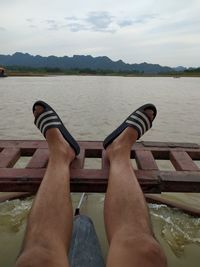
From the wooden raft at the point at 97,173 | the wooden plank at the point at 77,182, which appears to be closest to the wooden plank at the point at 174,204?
the wooden raft at the point at 97,173

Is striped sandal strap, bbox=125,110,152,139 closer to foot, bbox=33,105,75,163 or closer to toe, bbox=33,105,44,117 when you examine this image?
foot, bbox=33,105,75,163

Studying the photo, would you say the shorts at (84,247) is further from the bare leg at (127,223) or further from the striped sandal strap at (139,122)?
the striped sandal strap at (139,122)

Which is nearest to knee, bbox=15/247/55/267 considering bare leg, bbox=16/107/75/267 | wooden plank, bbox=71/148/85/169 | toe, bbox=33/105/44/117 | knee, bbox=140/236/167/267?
bare leg, bbox=16/107/75/267

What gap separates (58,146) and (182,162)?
40.8 inches

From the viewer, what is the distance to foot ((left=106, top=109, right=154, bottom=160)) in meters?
2.39

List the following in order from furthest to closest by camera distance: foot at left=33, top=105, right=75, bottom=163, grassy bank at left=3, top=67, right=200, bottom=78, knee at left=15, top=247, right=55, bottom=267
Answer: grassy bank at left=3, top=67, right=200, bottom=78 < foot at left=33, top=105, right=75, bottom=163 < knee at left=15, top=247, right=55, bottom=267

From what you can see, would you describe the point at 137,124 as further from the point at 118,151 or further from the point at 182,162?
the point at 182,162

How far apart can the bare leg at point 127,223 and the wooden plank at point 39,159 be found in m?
0.59

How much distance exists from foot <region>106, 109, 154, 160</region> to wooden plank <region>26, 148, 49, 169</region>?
1.67 ft

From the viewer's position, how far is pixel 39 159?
8.97 feet

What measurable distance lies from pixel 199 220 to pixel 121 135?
1.78 metres

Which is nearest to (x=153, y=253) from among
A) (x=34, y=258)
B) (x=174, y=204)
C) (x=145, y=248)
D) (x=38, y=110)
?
(x=145, y=248)

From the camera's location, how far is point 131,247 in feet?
4.76

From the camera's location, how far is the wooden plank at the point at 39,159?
2596mm
